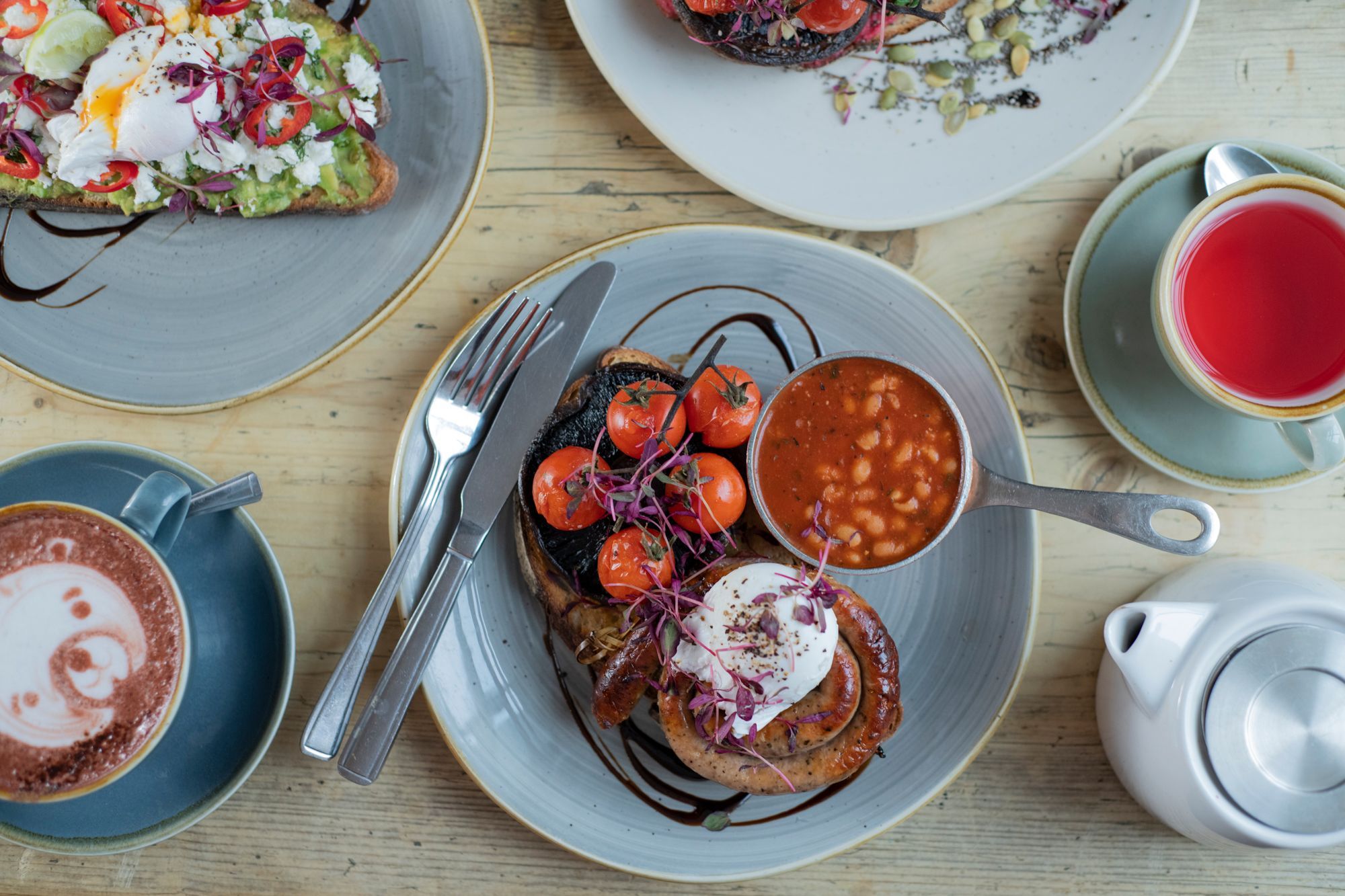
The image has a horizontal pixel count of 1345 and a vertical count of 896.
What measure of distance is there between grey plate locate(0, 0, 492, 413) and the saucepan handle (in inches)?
57.6

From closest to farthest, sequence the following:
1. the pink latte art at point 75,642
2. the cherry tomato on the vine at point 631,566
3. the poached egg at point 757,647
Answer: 1. the pink latte art at point 75,642
2. the poached egg at point 757,647
3. the cherry tomato on the vine at point 631,566

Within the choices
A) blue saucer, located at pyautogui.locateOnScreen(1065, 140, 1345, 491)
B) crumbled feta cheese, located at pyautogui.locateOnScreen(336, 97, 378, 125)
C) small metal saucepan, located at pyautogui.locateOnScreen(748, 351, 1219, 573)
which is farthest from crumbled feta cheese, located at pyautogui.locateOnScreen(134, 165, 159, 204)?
blue saucer, located at pyautogui.locateOnScreen(1065, 140, 1345, 491)

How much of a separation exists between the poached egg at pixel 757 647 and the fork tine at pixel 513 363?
0.74 m

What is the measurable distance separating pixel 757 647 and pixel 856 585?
0.53 meters

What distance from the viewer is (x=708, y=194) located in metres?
2.40

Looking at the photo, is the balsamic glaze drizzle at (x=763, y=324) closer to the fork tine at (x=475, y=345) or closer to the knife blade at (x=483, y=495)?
the knife blade at (x=483, y=495)

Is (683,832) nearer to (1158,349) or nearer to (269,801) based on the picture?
(269,801)

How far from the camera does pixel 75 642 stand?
1.77m

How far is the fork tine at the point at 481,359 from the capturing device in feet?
7.20

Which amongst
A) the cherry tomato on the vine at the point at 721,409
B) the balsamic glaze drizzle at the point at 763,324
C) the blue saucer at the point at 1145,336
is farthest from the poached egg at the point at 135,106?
the blue saucer at the point at 1145,336

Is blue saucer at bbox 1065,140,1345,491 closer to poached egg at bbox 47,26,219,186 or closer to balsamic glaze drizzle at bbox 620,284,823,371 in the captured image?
balsamic glaze drizzle at bbox 620,284,823,371

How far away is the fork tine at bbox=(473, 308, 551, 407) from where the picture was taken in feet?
7.23

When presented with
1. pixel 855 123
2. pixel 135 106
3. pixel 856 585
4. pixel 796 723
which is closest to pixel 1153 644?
pixel 856 585

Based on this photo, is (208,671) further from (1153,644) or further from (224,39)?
(1153,644)
